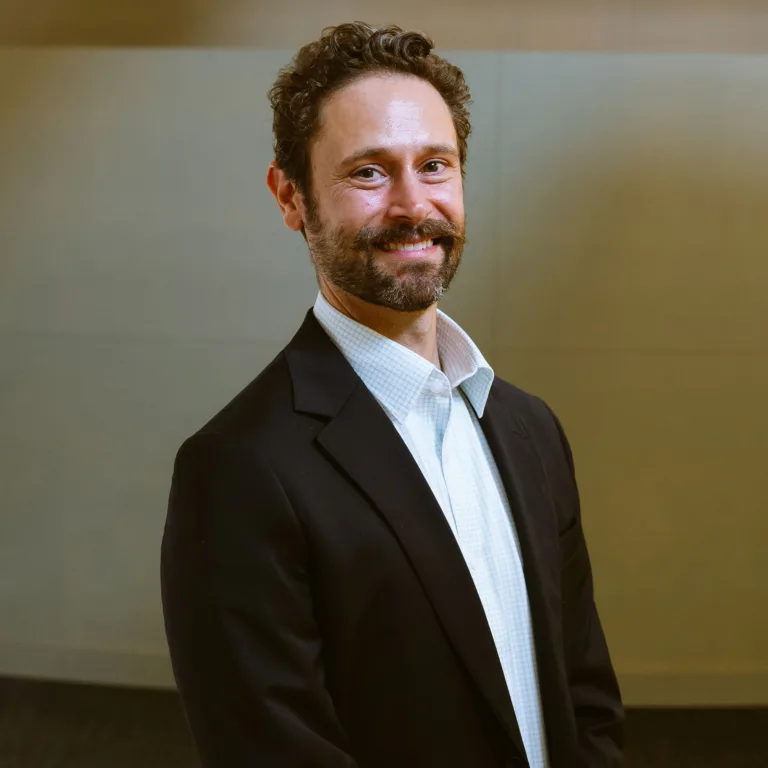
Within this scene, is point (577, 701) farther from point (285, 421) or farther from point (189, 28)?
point (189, 28)

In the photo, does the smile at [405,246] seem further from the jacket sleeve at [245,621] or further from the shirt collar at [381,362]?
the jacket sleeve at [245,621]

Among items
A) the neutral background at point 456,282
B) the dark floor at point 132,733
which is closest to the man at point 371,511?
the neutral background at point 456,282

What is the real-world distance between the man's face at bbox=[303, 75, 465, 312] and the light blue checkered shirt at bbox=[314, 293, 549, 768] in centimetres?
7

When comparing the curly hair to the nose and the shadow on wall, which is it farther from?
the shadow on wall

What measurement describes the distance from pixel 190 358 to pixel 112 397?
0.20m

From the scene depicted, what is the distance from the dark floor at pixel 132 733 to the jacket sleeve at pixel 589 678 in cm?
99

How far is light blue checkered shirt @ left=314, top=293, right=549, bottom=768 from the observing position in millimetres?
1207

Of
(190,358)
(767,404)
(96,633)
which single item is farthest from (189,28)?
(767,404)

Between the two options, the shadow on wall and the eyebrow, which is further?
the shadow on wall

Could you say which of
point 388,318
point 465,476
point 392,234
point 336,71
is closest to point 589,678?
point 465,476

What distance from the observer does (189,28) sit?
206 centimetres

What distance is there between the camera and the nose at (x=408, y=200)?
1.15 m

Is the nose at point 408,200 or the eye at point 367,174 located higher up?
the eye at point 367,174

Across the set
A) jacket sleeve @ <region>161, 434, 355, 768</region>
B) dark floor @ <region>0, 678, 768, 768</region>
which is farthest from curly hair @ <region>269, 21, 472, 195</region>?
dark floor @ <region>0, 678, 768, 768</region>
